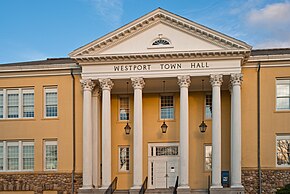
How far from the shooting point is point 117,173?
33.5m

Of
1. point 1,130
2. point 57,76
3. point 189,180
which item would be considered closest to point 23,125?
point 1,130

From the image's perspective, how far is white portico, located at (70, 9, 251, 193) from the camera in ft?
99.1

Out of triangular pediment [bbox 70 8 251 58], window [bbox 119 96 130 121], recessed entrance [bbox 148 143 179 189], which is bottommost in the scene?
recessed entrance [bbox 148 143 179 189]

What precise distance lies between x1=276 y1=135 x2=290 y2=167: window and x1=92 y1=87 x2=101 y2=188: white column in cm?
1034

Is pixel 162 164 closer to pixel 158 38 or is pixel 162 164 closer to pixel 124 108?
pixel 124 108

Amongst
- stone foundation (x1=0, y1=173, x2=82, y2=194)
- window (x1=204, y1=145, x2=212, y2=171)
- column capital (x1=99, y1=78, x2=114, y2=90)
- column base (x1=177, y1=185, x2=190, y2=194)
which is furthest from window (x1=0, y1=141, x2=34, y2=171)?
window (x1=204, y1=145, x2=212, y2=171)

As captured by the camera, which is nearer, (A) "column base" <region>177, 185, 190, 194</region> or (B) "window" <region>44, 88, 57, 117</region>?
(A) "column base" <region>177, 185, 190, 194</region>

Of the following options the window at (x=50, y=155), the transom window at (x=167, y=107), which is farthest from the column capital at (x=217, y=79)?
the window at (x=50, y=155)

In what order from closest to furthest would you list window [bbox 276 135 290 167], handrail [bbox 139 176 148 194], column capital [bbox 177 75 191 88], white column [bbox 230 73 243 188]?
1. white column [bbox 230 73 243 188]
2. handrail [bbox 139 176 148 194]
3. column capital [bbox 177 75 191 88]
4. window [bbox 276 135 290 167]

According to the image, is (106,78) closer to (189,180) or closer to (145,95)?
(145,95)

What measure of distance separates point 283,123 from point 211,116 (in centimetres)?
428

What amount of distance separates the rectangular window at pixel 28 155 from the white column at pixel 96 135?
417 centimetres

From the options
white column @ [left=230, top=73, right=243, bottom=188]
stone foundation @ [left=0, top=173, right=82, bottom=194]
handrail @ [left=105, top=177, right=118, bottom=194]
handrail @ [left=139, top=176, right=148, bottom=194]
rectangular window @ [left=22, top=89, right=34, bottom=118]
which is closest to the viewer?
white column @ [left=230, top=73, right=243, bottom=188]

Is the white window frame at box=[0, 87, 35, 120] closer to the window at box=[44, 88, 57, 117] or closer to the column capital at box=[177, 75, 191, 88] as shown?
the window at box=[44, 88, 57, 117]
